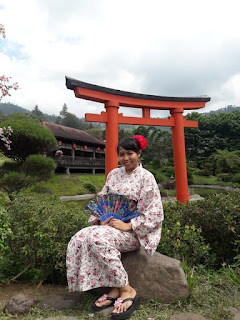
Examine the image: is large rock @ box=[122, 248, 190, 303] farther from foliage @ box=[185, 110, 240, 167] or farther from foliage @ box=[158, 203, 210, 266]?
foliage @ box=[185, 110, 240, 167]

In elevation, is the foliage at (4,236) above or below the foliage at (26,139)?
below

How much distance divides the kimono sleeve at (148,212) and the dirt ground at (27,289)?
103 cm

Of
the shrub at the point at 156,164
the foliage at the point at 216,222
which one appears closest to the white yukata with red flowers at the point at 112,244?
the foliage at the point at 216,222

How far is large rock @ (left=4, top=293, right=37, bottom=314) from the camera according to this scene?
1846 millimetres

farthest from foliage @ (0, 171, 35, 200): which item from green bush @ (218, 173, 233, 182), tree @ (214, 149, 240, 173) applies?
tree @ (214, 149, 240, 173)

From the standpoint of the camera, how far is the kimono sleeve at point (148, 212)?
2.05 m

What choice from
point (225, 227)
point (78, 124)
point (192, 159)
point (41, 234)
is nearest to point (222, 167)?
point (192, 159)

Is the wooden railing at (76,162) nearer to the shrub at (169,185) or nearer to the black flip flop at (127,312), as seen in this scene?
the shrub at (169,185)

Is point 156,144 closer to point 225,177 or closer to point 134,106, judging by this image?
point 225,177

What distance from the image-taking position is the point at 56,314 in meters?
1.86

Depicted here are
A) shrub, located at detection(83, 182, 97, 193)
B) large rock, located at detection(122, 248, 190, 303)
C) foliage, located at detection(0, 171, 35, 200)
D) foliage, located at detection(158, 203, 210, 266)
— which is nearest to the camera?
large rock, located at detection(122, 248, 190, 303)

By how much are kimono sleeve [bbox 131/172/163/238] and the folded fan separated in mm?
73

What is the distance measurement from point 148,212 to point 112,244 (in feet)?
1.34

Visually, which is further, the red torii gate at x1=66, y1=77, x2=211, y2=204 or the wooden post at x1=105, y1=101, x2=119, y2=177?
the wooden post at x1=105, y1=101, x2=119, y2=177
